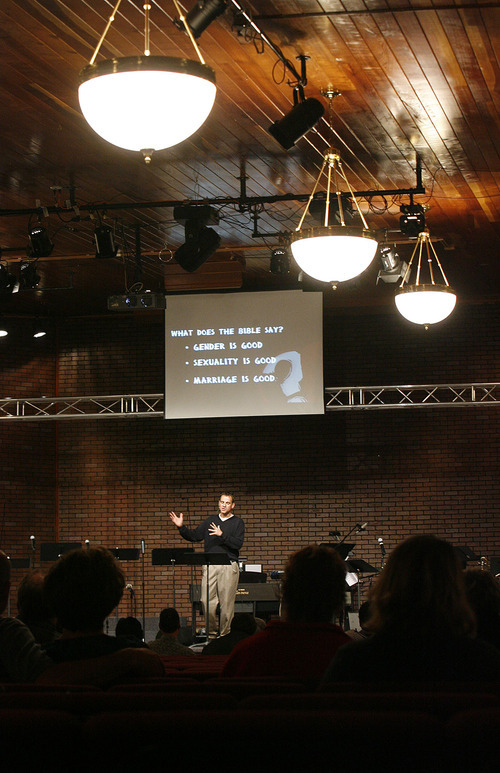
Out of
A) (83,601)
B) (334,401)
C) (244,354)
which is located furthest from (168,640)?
(334,401)

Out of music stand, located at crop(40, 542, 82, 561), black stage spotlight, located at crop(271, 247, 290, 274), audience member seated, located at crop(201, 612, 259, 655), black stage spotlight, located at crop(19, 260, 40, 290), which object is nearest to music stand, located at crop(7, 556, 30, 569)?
music stand, located at crop(40, 542, 82, 561)

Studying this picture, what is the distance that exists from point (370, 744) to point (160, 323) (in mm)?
12051

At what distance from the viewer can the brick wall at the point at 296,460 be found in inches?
491

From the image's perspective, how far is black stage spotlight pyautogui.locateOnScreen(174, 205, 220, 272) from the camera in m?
8.16

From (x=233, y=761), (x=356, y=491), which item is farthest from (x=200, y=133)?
(x=356, y=491)

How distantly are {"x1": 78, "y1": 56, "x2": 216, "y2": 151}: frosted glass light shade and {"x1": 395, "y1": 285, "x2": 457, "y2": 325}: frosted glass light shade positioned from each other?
4.81m

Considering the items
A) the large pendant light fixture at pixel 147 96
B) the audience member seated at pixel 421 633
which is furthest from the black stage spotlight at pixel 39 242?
the audience member seated at pixel 421 633

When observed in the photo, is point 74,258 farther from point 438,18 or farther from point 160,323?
point 438,18

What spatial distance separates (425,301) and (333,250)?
2354 mm

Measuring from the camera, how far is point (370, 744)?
1.52 meters

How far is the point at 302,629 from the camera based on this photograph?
108 inches

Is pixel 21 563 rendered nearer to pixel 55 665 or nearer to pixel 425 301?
pixel 425 301

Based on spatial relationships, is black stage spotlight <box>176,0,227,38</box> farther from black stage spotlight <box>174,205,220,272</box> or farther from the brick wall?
the brick wall

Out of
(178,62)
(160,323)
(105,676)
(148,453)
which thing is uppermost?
(160,323)
